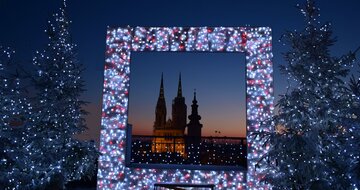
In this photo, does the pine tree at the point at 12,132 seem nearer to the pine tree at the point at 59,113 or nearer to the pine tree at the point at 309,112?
the pine tree at the point at 59,113

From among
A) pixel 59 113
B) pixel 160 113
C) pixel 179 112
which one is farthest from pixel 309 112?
pixel 160 113

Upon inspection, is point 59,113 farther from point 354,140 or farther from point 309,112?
point 354,140

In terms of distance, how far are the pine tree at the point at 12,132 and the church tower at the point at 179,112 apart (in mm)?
57232

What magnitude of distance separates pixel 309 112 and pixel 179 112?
59200 mm

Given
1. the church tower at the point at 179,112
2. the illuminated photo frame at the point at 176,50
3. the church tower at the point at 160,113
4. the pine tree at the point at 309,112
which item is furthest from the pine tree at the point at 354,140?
the church tower at the point at 160,113

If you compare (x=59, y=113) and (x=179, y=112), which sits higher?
(x=179, y=112)

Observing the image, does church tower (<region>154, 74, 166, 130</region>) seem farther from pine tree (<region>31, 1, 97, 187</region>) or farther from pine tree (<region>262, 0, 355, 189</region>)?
pine tree (<region>262, 0, 355, 189</region>)

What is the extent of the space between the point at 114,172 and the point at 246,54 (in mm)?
4344

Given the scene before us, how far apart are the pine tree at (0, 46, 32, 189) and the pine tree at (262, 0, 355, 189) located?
16.7 feet

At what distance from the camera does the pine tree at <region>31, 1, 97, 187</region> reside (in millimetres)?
7723

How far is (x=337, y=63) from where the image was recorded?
7.00 m

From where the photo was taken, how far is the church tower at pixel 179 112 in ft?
212

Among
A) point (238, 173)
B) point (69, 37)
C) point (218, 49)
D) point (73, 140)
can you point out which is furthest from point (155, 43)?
point (238, 173)

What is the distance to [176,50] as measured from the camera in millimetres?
8484
